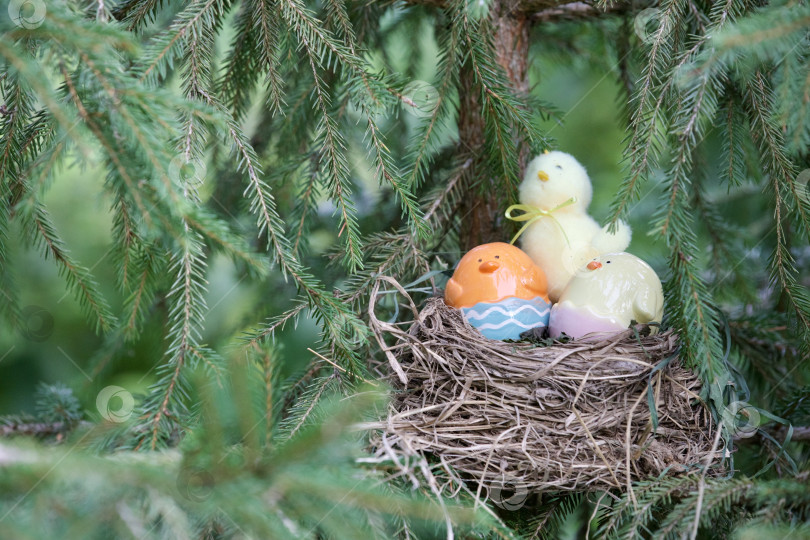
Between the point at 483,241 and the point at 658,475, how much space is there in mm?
896

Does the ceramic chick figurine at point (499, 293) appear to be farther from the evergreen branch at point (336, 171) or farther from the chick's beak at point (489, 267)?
the evergreen branch at point (336, 171)

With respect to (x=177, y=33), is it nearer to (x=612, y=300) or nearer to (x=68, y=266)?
(x=68, y=266)

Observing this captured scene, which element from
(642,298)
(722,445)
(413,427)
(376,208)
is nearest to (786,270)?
(642,298)

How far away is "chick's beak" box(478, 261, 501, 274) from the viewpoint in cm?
185

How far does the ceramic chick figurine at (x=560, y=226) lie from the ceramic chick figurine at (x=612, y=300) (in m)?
0.16

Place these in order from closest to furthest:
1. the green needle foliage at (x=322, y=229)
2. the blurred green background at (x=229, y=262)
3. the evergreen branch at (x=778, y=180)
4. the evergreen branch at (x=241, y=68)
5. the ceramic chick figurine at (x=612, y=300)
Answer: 1. the green needle foliage at (x=322, y=229)
2. the evergreen branch at (x=778, y=180)
3. the ceramic chick figurine at (x=612, y=300)
4. the evergreen branch at (x=241, y=68)
5. the blurred green background at (x=229, y=262)

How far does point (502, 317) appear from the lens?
1.84 m

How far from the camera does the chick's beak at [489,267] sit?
1.85m

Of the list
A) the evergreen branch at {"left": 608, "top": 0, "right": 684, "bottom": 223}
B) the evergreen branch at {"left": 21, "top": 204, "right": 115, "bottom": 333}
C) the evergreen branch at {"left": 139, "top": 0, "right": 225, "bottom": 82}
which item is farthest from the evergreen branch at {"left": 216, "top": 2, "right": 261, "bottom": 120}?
the evergreen branch at {"left": 608, "top": 0, "right": 684, "bottom": 223}

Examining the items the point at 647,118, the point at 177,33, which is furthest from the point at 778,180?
the point at 177,33

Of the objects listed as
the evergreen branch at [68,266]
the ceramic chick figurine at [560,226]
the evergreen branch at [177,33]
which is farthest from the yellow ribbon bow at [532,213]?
the evergreen branch at [68,266]

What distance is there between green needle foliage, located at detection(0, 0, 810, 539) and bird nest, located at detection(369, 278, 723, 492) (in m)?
0.07

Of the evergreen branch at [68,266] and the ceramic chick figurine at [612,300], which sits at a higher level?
the evergreen branch at [68,266]

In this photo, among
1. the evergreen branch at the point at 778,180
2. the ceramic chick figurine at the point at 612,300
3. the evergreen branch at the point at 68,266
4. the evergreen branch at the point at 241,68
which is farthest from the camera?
the evergreen branch at the point at 241,68
